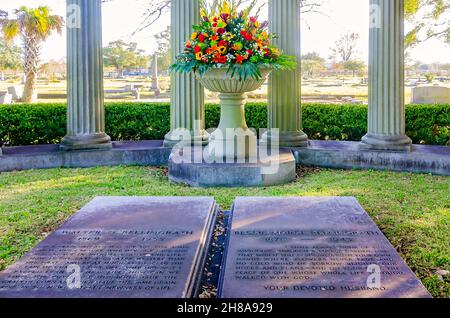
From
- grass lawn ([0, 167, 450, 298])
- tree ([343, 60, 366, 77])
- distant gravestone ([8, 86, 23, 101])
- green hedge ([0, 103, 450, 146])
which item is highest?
tree ([343, 60, 366, 77])

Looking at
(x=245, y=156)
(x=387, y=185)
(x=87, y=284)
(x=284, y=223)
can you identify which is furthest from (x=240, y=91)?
(x=87, y=284)

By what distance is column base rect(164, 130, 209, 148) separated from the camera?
35.9ft

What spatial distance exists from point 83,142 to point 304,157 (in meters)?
5.01

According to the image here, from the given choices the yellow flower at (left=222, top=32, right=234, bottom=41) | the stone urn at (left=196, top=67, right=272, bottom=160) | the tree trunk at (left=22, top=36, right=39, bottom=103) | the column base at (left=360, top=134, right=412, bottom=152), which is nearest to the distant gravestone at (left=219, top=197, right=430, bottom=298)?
the stone urn at (left=196, top=67, right=272, bottom=160)

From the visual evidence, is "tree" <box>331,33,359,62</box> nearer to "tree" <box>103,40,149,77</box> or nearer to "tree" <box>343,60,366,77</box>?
"tree" <box>343,60,366,77</box>

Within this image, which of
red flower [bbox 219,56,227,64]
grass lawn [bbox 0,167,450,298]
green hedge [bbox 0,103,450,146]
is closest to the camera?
grass lawn [bbox 0,167,450,298]

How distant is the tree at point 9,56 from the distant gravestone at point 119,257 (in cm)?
3103

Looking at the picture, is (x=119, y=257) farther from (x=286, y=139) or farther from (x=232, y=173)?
(x=286, y=139)

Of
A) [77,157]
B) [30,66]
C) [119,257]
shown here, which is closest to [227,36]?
[77,157]

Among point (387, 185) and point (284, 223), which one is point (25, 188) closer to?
point (284, 223)

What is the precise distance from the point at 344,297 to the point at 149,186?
20.0 feet

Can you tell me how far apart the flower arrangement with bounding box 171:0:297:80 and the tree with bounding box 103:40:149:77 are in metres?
24.0

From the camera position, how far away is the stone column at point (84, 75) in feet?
34.6

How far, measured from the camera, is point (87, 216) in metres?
4.74
